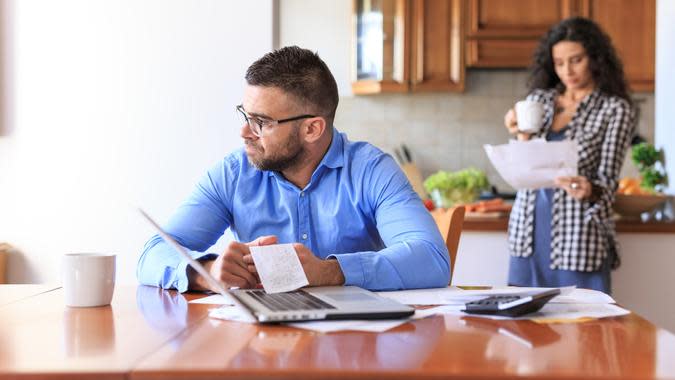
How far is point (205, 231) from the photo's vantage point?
2.04 m

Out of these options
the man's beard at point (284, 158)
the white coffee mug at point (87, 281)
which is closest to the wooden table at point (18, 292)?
the white coffee mug at point (87, 281)

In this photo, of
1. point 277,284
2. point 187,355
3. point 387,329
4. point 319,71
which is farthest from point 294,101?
point 187,355

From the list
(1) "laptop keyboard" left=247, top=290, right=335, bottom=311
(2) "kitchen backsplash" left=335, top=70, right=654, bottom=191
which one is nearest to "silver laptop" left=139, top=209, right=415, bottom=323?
(1) "laptop keyboard" left=247, top=290, right=335, bottom=311

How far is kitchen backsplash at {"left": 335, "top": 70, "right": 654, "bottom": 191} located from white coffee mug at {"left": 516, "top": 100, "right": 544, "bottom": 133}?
2821 millimetres

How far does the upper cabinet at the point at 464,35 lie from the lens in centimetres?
537

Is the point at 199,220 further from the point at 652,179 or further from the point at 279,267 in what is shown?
the point at 652,179

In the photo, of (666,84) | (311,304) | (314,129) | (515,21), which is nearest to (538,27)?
(515,21)

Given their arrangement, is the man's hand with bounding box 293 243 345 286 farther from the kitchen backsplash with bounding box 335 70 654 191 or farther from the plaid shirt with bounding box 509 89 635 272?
the kitchen backsplash with bounding box 335 70 654 191

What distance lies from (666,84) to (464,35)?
2.09 m

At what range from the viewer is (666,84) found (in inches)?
136

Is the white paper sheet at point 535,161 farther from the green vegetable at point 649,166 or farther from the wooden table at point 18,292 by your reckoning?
the wooden table at point 18,292

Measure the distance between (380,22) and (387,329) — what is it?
443cm

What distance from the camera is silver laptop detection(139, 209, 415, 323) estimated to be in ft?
4.19

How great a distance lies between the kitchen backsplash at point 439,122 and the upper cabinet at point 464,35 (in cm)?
28
